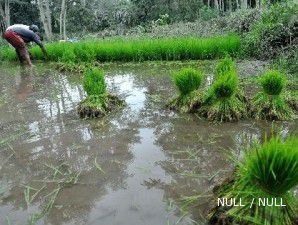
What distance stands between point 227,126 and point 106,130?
5.28ft

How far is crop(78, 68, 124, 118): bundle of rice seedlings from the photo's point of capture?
5.53 m

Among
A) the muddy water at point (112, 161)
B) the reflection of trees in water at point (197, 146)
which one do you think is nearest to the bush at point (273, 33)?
the muddy water at point (112, 161)

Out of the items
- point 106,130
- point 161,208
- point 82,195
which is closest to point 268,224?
point 161,208

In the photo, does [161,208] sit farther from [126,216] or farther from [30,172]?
[30,172]

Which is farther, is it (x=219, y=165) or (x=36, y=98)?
(x=36, y=98)

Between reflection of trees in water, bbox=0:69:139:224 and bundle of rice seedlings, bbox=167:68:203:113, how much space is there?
0.91 meters

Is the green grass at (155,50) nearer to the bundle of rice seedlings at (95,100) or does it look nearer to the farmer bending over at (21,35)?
the farmer bending over at (21,35)

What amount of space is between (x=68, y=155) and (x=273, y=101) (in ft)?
9.35

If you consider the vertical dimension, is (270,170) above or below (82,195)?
above

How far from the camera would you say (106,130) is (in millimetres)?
4965

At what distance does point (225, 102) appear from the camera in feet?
16.9

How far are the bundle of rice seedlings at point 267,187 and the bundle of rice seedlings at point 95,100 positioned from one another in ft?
10.6

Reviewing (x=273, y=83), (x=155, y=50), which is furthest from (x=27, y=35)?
(x=273, y=83)

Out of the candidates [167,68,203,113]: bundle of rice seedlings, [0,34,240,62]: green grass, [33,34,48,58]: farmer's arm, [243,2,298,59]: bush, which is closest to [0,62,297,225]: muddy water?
[167,68,203,113]: bundle of rice seedlings
